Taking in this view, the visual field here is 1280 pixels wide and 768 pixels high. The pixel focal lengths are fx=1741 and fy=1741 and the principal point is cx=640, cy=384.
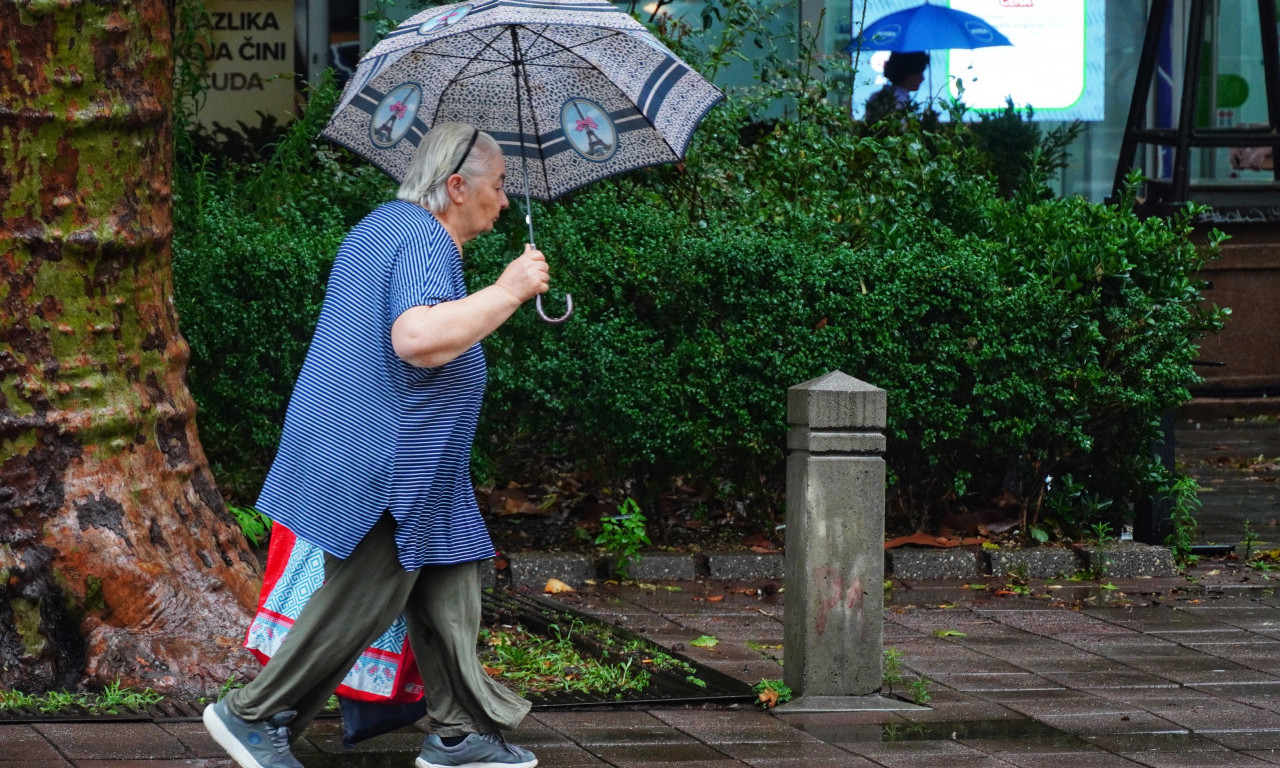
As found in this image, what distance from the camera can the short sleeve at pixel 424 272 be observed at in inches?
164

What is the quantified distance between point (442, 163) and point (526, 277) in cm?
38

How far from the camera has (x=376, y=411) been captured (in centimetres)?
422

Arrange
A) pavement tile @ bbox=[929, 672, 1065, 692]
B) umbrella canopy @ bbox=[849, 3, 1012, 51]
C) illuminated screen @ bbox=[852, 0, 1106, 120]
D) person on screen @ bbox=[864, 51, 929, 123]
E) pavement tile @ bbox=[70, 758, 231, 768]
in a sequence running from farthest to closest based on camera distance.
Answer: illuminated screen @ bbox=[852, 0, 1106, 120] < person on screen @ bbox=[864, 51, 929, 123] < umbrella canopy @ bbox=[849, 3, 1012, 51] < pavement tile @ bbox=[929, 672, 1065, 692] < pavement tile @ bbox=[70, 758, 231, 768]

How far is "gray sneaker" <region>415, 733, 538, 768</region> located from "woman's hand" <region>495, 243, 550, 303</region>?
117cm

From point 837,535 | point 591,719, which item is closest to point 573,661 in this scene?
point 591,719

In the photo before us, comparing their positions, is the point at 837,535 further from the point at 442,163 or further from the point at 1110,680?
the point at 442,163

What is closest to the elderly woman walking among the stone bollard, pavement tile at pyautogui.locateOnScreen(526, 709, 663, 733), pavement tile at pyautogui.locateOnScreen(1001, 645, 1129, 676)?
pavement tile at pyautogui.locateOnScreen(526, 709, 663, 733)

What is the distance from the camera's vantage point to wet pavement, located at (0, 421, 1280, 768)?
4.82 meters

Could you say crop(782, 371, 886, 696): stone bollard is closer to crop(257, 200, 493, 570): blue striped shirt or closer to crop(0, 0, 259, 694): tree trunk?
crop(257, 200, 493, 570): blue striped shirt

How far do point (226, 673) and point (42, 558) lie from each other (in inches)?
26.1

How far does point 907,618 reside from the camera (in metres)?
6.88

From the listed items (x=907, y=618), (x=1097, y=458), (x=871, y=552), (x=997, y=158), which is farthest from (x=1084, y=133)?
(x=871, y=552)

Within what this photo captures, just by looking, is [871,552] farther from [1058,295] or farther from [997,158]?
[997,158]

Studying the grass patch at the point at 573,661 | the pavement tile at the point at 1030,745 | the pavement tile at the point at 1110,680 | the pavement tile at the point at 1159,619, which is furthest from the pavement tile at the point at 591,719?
the pavement tile at the point at 1159,619
